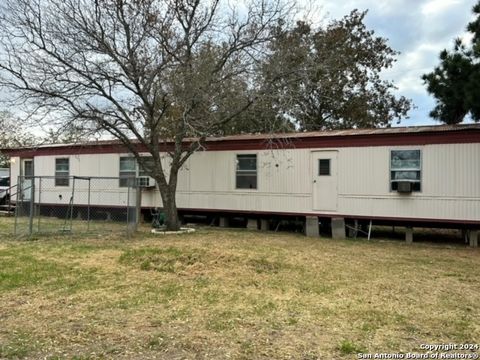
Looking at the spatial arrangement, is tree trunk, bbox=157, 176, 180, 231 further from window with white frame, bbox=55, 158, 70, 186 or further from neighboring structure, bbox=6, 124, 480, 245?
window with white frame, bbox=55, 158, 70, 186

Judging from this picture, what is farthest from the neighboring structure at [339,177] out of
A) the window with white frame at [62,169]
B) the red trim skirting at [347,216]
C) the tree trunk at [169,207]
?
the window with white frame at [62,169]

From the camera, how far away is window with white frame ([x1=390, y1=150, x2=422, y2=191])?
462 inches

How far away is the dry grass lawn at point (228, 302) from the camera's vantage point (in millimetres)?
4266

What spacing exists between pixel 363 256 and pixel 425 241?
3.99 m

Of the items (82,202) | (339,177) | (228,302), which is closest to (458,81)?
(339,177)

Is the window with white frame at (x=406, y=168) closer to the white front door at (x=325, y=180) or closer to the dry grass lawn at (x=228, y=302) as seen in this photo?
the white front door at (x=325, y=180)

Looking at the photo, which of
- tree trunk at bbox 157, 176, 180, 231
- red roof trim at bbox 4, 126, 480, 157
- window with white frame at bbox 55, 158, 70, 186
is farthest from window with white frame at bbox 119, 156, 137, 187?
tree trunk at bbox 157, 176, 180, 231

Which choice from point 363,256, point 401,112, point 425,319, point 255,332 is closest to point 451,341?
point 425,319

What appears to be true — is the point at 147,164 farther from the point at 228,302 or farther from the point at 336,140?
the point at 228,302

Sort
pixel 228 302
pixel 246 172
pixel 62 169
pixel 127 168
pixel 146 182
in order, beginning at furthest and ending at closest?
pixel 62 169, pixel 127 168, pixel 146 182, pixel 246 172, pixel 228 302

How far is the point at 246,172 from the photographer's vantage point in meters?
14.2

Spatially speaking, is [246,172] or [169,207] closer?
[169,207]

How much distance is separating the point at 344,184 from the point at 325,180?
531 mm

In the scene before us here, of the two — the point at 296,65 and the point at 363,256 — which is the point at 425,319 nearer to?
the point at 363,256
